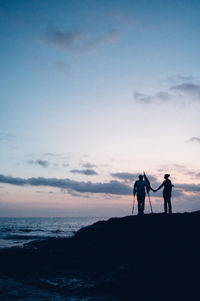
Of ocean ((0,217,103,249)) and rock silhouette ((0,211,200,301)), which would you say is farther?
ocean ((0,217,103,249))

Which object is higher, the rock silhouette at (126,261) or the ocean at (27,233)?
the rock silhouette at (126,261)

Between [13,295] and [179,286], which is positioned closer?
[13,295]

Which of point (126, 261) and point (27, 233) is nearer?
point (126, 261)

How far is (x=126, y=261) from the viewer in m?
12.3

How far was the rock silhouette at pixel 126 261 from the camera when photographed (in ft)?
28.5

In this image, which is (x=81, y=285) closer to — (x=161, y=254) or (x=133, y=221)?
(x=161, y=254)

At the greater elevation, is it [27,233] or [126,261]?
[126,261]

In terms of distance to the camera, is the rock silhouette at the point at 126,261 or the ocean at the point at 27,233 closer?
the rock silhouette at the point at 126,261

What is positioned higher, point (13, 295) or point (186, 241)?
point (186, 241)

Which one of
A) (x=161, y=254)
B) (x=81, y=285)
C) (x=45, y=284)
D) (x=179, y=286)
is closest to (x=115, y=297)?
(x=81, y=285)

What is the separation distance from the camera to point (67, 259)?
1350 centimetres

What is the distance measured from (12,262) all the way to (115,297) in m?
7.93

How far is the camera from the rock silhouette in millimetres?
8680

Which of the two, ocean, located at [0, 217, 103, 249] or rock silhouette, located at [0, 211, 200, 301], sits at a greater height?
rock silhouette, located at [0, 211, 200, 301]
